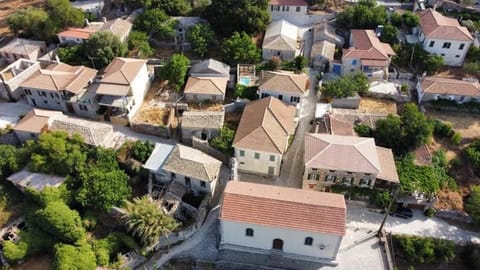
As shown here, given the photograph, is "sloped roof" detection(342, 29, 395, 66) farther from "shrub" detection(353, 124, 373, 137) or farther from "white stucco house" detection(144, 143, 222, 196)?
"white stucco house" detection(144, 143, 222, 196)

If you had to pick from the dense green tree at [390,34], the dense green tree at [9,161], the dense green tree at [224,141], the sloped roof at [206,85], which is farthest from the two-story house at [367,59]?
the dense green tree at [9,161]

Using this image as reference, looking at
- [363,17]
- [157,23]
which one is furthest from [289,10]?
[157,23]

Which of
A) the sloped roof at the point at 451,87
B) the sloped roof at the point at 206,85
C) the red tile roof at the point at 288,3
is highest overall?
the red tile roof at the point at 288,3

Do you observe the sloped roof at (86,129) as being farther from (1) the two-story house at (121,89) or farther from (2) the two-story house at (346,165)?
(2) the two-story house at (346,165)

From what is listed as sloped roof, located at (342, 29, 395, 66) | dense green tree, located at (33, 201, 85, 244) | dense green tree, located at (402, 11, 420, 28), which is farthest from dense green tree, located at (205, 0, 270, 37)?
dense green tree, located at (33, 201, 85, 244)

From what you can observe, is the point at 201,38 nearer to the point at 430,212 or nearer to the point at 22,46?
the point at 22,46

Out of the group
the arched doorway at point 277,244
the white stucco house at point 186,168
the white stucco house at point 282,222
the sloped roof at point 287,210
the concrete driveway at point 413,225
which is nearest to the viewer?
the sloped roof at point 287,210
